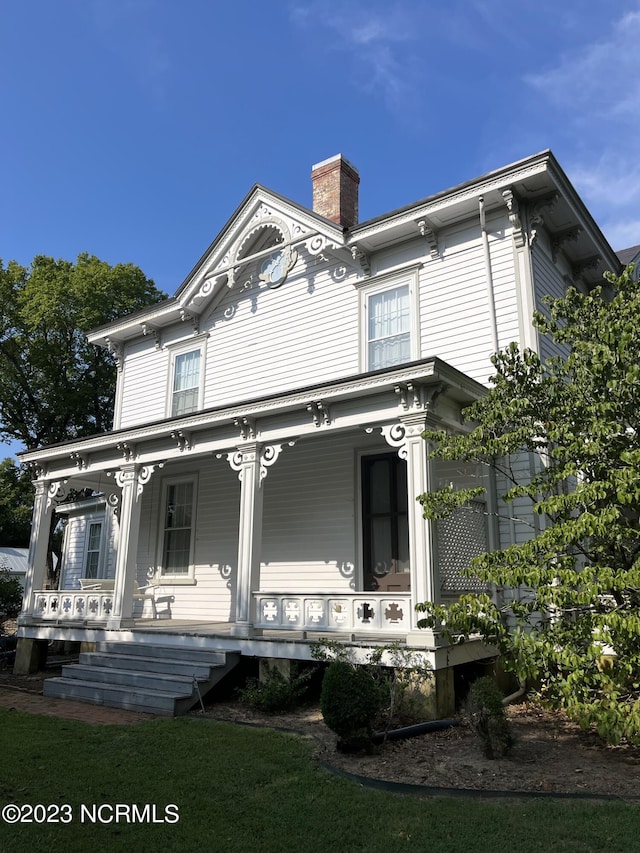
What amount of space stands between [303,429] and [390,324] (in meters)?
3.16

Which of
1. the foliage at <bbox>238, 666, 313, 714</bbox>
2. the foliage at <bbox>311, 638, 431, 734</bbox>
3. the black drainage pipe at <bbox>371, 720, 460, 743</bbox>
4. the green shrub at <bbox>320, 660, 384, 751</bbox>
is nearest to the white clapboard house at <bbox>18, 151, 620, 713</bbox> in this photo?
the foliage at <bbox>311, 638, 431, 734</bbox>

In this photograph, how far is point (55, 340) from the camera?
80.8 feet

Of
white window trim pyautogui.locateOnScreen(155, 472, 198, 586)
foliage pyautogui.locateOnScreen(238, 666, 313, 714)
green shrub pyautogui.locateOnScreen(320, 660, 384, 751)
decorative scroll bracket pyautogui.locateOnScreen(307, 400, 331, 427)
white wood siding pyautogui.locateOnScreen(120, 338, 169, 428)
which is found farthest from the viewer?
white wood siding pyautogui.locateOnScreen(120, 338, 169, 428)

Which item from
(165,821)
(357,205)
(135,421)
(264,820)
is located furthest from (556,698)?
(135,421)

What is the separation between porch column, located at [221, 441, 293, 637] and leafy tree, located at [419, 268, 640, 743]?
3.44 m

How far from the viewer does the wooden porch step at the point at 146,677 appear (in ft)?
29.3

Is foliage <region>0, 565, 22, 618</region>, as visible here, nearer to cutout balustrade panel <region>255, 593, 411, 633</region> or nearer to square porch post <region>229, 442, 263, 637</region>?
square porch post <region>229, 442, 263, 637</region>

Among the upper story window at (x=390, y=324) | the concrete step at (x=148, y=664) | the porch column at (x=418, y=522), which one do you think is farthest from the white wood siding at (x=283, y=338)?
the concrete step at (x=148, y=664)

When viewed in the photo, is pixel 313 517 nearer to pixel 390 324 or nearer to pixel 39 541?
pixel 390 324

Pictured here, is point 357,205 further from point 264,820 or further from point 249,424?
point 264,820

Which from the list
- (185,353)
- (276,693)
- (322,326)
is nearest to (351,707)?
(276,693)

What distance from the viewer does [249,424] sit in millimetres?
10727

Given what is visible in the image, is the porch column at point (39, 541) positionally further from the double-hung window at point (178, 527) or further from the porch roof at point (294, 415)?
the double-hung window at point (178, 527)

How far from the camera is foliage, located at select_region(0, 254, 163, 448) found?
24109 millimetres
